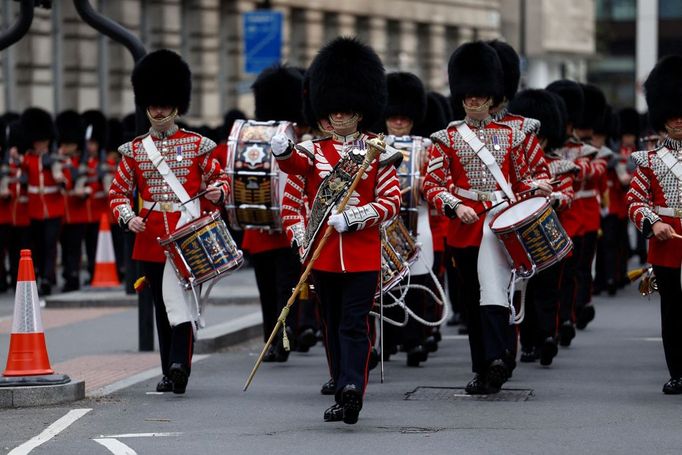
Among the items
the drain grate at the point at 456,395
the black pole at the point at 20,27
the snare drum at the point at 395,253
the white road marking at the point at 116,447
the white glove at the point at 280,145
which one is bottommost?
the drain grate at the point at 456,395

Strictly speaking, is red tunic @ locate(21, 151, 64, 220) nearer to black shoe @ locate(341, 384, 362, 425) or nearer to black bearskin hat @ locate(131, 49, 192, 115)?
black bearskin hat @ locate(131, 49, 192, 115)

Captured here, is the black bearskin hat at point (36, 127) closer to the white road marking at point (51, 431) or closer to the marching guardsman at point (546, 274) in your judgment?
the marching guardsman at point (546, 274)

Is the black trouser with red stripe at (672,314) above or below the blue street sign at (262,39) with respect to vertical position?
below

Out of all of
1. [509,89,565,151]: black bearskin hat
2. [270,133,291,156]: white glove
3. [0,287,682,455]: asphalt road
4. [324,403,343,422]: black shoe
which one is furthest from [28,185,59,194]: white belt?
[324,403,343,422]: black shoe

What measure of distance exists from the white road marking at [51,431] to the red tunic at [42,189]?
10.7 m

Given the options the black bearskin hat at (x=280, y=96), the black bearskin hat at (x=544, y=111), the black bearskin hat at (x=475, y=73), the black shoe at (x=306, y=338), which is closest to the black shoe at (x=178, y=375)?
the black bearskin hat at (x=475, y=73)

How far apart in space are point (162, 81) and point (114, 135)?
1236 cm

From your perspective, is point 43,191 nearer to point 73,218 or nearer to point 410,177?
point 73,218

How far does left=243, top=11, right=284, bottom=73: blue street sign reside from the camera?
2883cm

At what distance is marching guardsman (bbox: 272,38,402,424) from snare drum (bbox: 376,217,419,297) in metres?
0.93

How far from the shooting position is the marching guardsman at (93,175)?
23.2m

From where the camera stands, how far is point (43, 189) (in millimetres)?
22219

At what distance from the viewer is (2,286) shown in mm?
23188

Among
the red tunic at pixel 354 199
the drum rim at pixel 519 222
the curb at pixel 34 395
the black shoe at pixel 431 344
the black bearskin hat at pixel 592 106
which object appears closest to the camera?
the red tunic at pixel 354 199
